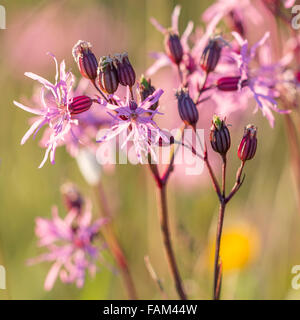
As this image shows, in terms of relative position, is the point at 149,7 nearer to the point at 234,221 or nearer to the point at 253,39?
the point at 253,39

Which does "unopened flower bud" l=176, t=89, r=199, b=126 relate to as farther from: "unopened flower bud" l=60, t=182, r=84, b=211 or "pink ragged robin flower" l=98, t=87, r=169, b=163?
"unopened flower bud" l=60, t=182, r=84, b=211

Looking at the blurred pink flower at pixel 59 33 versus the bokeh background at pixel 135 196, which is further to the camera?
the blurred pink flower at pixel 59 33

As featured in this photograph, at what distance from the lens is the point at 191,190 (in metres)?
2.37

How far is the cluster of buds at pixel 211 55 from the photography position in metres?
1.13

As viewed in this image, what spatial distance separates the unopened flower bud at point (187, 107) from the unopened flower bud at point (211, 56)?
0.15 meters

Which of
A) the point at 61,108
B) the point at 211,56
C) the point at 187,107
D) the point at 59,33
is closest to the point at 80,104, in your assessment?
the point at 61,108

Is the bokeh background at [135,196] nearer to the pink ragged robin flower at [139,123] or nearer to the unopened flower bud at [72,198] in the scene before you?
the unopened flower bud at [72,198]

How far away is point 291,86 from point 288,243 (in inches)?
33.0

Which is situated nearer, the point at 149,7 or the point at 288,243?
the point at 288,243

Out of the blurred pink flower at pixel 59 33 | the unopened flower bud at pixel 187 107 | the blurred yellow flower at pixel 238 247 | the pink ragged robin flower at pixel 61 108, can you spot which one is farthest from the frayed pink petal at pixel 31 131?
the blurred pink flower at pixel 59 33

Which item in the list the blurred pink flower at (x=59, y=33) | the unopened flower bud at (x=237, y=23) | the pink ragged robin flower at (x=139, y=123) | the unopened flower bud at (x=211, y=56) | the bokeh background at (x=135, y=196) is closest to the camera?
the pink ragged robin flower at (x=139, y=123)

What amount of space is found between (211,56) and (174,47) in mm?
105

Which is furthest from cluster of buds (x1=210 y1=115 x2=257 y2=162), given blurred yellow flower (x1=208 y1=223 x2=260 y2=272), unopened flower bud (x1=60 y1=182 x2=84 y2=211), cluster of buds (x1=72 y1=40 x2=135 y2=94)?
blurred yellow flower (x1=208 y1=223 x2=260 y2=272)
